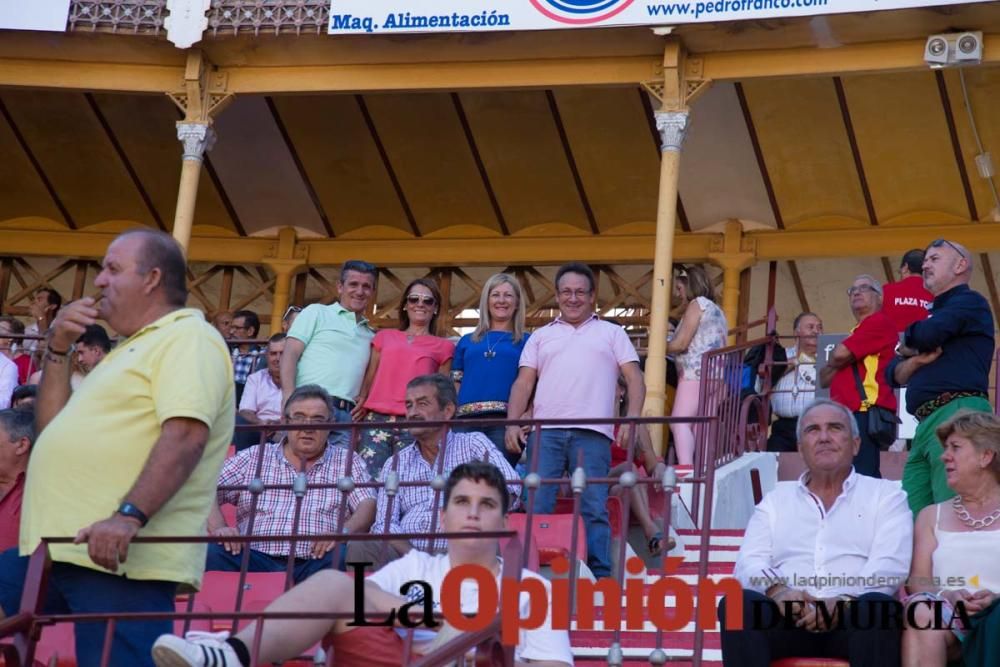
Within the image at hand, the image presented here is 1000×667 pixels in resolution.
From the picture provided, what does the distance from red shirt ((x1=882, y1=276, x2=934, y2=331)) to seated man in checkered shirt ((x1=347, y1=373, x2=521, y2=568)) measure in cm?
248

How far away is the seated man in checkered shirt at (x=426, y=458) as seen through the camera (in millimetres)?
6777

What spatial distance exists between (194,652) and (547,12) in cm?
795

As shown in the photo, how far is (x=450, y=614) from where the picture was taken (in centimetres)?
432

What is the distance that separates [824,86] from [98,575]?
10.2 metres

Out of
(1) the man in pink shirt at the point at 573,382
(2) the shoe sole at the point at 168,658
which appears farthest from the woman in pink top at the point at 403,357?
(2) the shoe sole at the point at 168,658

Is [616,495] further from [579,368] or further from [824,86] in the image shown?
[824,86]

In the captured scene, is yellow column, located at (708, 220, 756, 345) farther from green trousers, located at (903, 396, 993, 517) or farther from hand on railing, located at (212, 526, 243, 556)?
hand on railing, located at (212, 526, 243, 556)

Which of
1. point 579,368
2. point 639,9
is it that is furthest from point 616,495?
point 639,9

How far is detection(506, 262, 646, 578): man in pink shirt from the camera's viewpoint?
293 inches

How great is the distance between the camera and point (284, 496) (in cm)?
685

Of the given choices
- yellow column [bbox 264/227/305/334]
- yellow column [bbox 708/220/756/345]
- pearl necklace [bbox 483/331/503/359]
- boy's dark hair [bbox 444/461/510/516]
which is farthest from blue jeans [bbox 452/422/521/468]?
yellow column [bbox 264/227/305/334]

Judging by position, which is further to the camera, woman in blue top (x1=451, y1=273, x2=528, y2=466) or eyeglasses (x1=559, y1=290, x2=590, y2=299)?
woman in blue top (x1=451, y1=273, x2=528, y2=466)

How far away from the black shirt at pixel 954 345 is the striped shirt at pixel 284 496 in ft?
8.03

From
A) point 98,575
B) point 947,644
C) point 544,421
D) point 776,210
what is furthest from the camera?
point 776,210
